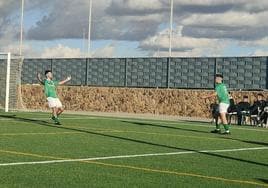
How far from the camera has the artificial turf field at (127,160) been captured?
9.52 metres

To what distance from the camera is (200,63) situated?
3622 cm

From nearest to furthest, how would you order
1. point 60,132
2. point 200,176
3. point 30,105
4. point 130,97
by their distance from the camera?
1. point 200,176
2. point 60,132
3. point 130,97
4. point 30,105

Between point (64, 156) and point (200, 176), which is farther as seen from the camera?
point (64, 156)

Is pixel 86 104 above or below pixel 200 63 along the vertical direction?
below

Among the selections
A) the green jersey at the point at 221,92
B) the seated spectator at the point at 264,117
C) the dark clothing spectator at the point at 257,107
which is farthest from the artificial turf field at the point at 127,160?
the dark clothing spectator at the point at 257,107

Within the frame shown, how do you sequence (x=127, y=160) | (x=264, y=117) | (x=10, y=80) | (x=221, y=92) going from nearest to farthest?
(x=127, y=160) → (x=221, y=92) → (x=264, y=117) → (x=10, y=80)

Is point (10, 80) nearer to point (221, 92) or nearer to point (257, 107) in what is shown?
point (257, 107)

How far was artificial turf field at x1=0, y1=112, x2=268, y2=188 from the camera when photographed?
375 inches

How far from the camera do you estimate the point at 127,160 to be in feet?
39.5

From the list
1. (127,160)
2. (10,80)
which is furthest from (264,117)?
(127,160)

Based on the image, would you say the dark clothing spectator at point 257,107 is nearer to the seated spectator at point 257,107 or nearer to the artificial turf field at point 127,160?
the seated spectator at point 257,107

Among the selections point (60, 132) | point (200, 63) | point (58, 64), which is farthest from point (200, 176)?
point (58, 64)

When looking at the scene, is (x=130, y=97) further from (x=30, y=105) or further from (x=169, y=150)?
(x=169, y=150)

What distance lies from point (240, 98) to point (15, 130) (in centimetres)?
1690
